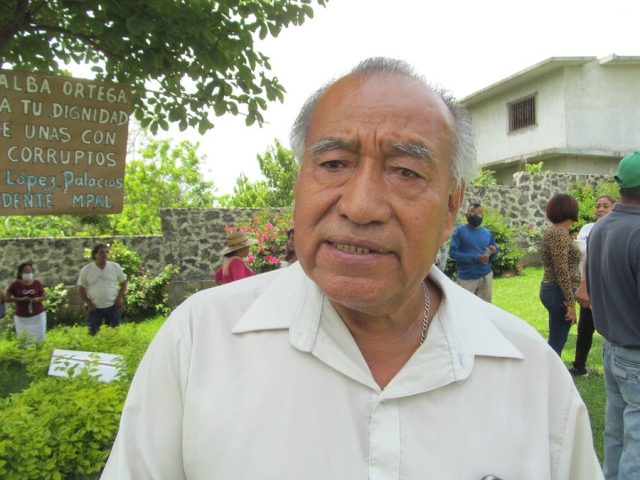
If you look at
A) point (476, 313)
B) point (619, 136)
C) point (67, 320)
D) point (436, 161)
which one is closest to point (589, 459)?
point (476, 313)

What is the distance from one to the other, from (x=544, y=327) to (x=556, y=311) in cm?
230

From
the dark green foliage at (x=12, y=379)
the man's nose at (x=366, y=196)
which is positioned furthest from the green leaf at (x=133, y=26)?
the dark green foliage at (x=12, y=379)

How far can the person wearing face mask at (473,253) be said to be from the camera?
21.5 ft

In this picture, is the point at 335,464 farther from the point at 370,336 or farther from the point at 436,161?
the point at 436,161

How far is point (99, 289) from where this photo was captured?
7.49 meters

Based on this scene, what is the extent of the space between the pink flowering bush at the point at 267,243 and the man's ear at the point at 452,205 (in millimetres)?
7822

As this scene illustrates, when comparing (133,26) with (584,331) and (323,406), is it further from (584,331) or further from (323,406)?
(584,331)

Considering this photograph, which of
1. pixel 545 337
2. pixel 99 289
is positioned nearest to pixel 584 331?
pixel 545 337

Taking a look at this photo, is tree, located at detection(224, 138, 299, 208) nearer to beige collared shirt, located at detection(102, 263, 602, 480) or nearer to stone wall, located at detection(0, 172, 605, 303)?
stone wall, located at detection(0, 172, 605, 303)

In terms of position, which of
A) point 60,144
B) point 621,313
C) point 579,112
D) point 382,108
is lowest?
point 621,313

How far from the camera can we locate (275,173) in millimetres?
30875

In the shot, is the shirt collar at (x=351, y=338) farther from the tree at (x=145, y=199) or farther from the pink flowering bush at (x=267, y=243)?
the tree at (x=145, y=199)

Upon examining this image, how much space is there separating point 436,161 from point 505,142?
17.8 metres

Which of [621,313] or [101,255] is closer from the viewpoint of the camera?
[621,313]
